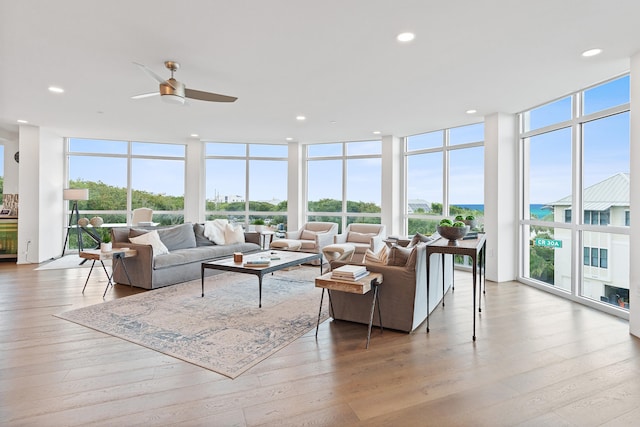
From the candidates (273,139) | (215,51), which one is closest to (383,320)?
(215,51)

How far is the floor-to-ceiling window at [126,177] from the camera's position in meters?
7.91

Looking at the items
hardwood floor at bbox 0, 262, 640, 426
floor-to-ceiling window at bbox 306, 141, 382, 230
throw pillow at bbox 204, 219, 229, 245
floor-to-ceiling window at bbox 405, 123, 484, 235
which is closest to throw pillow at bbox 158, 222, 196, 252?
throw pillow at bbox 204, 219, 229, 245

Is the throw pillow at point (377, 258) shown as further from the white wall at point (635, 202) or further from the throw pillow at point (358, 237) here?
the throw pillow at point (358, 237)

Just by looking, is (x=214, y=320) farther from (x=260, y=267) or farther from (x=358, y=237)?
(x=358, y=237)

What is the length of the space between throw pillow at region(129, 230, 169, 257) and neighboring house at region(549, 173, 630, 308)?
5.79 metres

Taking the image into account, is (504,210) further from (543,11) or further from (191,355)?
(191,355)

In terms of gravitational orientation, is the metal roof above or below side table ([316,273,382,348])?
above

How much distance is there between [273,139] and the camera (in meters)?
7.93

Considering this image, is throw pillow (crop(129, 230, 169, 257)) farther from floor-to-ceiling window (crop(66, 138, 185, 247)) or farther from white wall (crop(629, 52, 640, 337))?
white wall (crop(629, 52, 640, 337))

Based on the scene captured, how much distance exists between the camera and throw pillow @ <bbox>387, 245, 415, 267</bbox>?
331 cm

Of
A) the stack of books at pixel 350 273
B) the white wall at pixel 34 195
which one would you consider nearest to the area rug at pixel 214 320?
the stack of books at pixel 350 273

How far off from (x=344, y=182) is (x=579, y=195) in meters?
4.76

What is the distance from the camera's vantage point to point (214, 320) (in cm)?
351

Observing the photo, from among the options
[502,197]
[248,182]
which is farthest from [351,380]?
[248,182]
